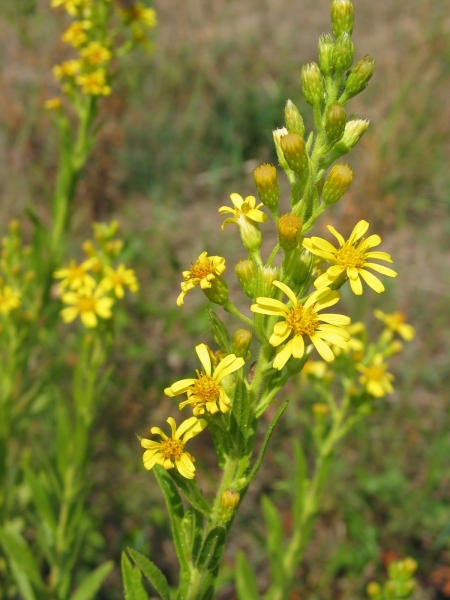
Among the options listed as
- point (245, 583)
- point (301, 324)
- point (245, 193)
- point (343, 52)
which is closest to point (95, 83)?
point (343, 52)

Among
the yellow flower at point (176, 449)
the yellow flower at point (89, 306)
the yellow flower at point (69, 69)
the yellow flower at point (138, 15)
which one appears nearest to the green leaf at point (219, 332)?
the yellow flower at point (176, 449)

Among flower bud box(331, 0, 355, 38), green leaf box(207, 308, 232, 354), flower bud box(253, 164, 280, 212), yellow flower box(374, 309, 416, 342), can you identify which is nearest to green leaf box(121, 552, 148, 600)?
green leaf box(207, 308, 232, 354)

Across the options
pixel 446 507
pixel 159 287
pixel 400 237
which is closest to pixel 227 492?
pixel 446 507

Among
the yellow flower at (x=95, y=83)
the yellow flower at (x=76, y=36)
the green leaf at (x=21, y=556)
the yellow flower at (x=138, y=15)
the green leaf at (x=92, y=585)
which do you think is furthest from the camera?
the yellow flower at (x=138, y=15)

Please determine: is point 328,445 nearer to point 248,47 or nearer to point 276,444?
point 276,444

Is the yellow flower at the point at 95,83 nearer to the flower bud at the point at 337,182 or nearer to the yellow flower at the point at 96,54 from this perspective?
the yellow flower at the point at 96,54
